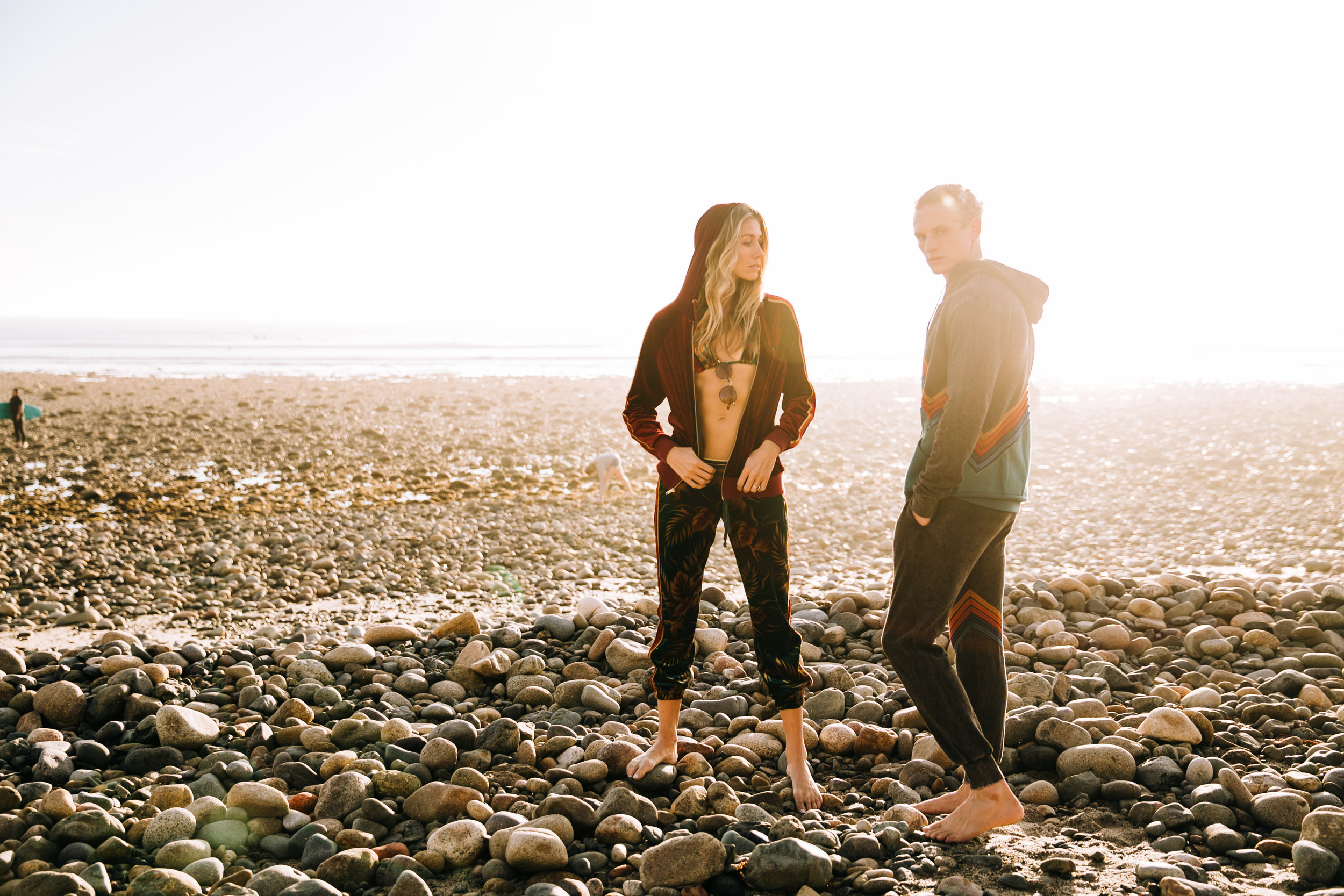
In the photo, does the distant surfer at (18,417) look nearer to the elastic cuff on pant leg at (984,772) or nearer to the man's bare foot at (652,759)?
the man's bare foot at (652,759)

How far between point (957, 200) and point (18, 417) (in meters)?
17.3

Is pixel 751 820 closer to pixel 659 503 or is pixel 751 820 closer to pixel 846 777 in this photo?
pixel 846 777

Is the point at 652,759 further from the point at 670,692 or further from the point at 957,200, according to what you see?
the point at 957,200

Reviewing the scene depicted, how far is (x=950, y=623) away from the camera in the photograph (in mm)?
3197

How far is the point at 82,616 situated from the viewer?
6.68 meters

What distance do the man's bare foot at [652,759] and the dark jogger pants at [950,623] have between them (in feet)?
3.97

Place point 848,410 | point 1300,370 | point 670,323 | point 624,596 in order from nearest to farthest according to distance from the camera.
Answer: point 670,323
point 624,596
point 848,410
point 1300,370

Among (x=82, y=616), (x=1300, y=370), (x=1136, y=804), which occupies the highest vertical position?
(x=1300, y=370)

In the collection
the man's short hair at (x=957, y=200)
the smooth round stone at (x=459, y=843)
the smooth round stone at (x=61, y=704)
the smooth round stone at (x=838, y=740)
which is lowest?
the smooth round stone at (x=61, y=704)

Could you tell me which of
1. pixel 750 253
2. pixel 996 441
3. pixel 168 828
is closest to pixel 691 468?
pixel 750 253

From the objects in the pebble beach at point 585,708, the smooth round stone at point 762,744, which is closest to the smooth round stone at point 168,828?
the pebble beach at point 585,708

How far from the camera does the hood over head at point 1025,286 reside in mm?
2939

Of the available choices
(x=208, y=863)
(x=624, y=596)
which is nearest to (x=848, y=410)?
(x=624, y=596)

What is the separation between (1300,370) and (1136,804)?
1690 inches
